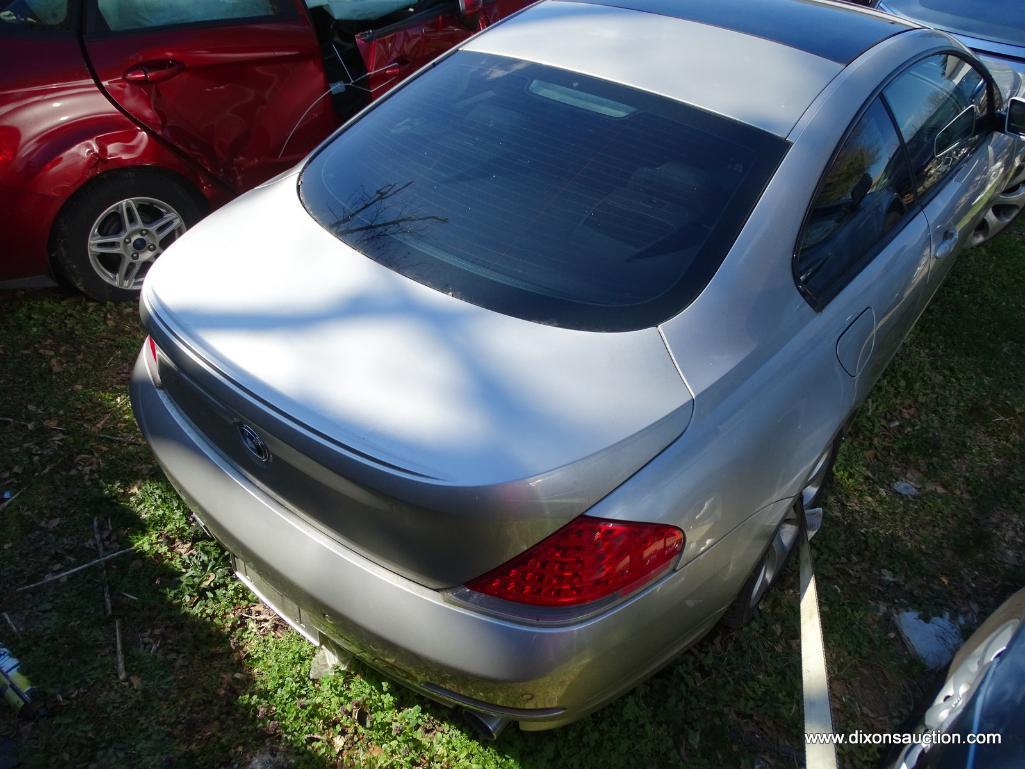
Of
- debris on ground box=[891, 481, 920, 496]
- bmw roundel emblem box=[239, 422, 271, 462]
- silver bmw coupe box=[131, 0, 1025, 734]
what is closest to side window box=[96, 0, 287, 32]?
silver bmw coupe box=[131, 0, 1025, 734]

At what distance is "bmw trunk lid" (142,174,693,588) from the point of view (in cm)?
160

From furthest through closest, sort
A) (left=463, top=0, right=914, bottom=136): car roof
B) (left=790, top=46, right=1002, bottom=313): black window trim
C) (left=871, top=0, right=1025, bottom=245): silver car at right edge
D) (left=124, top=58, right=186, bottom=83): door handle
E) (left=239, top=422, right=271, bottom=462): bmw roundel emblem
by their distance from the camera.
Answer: (left=871, top=0, right=1025, bottom=245): silver car at right edge < (left=124, top=58, right=186, bottom=83): door handle < (left=463, top=0, right=914, bottom=136): car roof < (left=790, top=46, right=1002, bottom=313): black window trim < (left=239, top=422, right=271, bottom=462): bmw roundel emblem

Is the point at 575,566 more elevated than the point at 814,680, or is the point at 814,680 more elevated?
the point at 575,566

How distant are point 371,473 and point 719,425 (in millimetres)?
776

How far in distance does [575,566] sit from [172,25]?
3.02 metres

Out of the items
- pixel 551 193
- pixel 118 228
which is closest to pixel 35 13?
pixel 118 228

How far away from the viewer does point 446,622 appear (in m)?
1.71

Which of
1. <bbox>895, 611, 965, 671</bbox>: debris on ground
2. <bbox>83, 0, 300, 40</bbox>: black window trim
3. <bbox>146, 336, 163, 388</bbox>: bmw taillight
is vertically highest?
<bbox>83, 0, 300, 40</bbox>: black window trim

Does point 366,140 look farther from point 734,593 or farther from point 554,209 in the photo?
point 734,593

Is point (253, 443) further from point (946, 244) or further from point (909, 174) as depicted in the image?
point (946, 244)

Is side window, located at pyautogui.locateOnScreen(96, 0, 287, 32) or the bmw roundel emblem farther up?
side window, located at pyautogui.locateOnScreen(96, 0, 287, 32)

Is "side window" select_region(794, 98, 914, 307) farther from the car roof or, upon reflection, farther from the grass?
the grass

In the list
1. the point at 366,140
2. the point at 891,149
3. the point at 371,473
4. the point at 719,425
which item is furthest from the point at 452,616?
the point at 891,149

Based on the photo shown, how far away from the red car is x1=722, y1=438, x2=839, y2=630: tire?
2.71 metres
